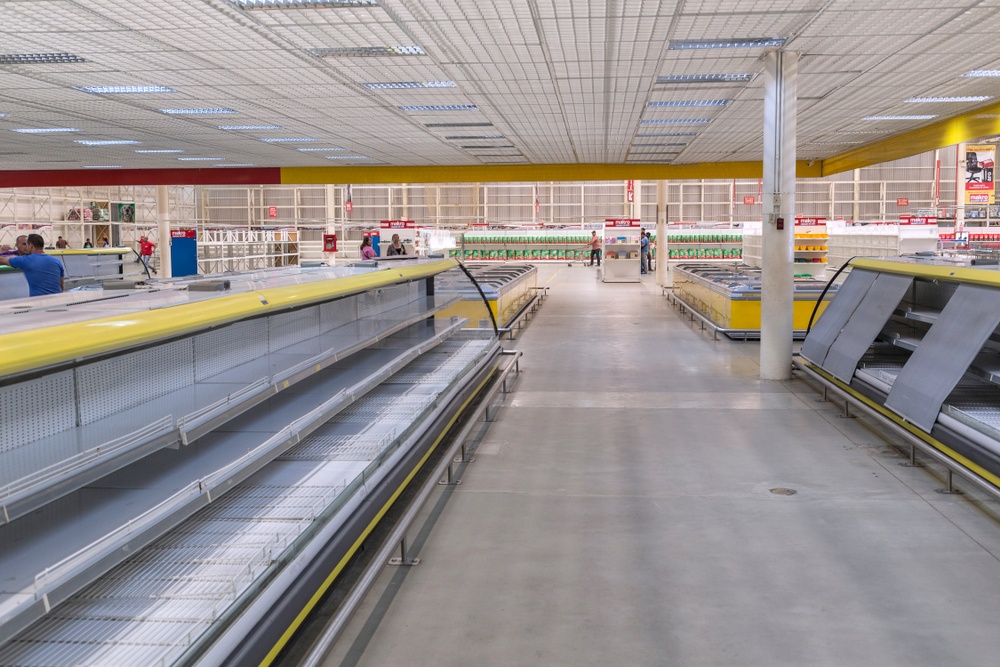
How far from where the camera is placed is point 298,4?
20.5 ft

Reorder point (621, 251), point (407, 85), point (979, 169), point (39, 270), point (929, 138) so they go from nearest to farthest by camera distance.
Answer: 1. point (39, 270)
2. point (407, 85)
3. point (929, 138)
4. point (979, 169)
5. point (621, 251)

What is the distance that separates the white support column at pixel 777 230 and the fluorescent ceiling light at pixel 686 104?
6.68ft

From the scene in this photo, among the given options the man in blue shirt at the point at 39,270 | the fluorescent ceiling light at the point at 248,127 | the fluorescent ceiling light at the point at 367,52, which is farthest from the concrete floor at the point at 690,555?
the fluorescent ceiling light at the point at 248,127

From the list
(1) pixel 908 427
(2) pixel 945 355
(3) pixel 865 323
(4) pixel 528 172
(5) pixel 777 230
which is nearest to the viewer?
(2) pixel 945 355

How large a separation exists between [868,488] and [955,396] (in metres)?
1.06

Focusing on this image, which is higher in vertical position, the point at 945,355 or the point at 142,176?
the point at 142,176

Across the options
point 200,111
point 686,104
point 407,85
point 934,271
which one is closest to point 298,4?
point 407,85

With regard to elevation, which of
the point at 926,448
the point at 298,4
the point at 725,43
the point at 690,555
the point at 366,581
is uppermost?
the point at 725,43

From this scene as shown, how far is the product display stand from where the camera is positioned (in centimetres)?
2684

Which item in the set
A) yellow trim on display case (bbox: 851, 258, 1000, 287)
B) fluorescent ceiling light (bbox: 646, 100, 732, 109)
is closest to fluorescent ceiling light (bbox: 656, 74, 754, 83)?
fluorescent ceiling light (bbox: 646, 100, 732, 109)

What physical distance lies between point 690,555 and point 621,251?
75.1 feet

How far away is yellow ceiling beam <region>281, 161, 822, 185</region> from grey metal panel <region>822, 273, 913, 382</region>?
39.2ft

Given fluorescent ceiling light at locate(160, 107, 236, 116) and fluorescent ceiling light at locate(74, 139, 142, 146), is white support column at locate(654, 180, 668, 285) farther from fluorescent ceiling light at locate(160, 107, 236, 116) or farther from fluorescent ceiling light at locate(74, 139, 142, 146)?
fluorescent ceiling light at locate(160, 107, 236, 116)

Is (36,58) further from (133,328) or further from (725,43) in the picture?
(133,328)
